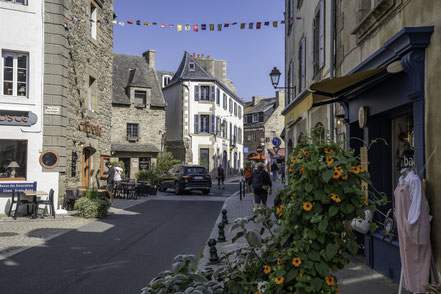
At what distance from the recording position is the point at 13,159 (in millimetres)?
14039

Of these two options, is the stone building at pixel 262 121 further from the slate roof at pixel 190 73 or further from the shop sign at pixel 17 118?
the shop sign at pixel 17 118

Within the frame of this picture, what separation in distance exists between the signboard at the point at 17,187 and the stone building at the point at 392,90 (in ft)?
33.6

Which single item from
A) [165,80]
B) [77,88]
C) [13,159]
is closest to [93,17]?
[77,88]

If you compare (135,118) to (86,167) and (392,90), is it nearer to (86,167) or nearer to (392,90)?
(86,167)

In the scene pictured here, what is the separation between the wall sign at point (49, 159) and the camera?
14334 mm

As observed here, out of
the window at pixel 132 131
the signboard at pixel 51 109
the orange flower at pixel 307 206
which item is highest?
the window at pixel 132 131

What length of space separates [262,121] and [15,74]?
51.5m

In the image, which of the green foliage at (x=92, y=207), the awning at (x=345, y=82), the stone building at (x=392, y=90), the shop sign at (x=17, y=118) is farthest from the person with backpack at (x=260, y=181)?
the shop sign at (x=17, y=118)

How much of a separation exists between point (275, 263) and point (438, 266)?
197 centimetres

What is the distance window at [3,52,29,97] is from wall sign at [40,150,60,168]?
2.00 meters

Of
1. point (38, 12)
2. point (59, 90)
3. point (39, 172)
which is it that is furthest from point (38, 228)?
point (38, 12)

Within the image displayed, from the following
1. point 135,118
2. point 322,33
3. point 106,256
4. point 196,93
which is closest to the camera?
point 106,256

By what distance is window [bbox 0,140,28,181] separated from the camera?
13906 mm

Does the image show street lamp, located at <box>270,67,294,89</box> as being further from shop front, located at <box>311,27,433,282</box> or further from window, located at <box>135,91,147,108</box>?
window, located at <box>135,91,147,108</box>
